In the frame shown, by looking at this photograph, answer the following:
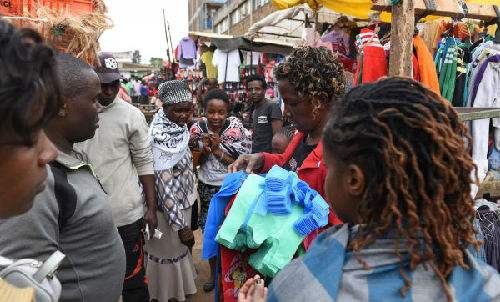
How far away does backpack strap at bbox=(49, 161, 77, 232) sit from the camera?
1552 millimetres

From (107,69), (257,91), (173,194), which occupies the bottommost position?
(173,194)

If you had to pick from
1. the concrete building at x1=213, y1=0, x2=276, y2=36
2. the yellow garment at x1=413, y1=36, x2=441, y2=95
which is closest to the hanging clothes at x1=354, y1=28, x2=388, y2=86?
the yellow garment at x1=413, y1=36, x2=441, y2=95

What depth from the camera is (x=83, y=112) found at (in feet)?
6.66

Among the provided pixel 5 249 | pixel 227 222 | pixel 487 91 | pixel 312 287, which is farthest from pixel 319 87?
pixel 487 91

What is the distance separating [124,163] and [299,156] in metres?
1.28

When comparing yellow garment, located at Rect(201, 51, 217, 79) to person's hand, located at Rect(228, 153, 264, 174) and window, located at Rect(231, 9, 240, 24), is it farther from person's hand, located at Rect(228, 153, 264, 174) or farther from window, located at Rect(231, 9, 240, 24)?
window, located at Rect(231, 9, 240, 24)

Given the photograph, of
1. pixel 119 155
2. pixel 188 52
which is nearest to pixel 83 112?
pixel 119 155

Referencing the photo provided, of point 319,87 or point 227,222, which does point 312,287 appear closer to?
point 227,222

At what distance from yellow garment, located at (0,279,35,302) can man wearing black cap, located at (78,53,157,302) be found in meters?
1.81

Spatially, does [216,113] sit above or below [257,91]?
below

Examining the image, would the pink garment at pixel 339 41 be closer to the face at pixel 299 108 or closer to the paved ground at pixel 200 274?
the paved ground at pixel 200 274

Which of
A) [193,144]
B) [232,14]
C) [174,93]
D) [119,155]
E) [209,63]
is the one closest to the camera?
[119,155]

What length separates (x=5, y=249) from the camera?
57.5 inches

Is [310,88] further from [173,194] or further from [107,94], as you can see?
[173,194]
